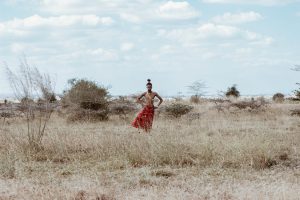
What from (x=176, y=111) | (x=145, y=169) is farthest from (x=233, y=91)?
(x=145, y=169)

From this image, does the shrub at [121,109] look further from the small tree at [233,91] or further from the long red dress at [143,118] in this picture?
the small tree at [233,91]

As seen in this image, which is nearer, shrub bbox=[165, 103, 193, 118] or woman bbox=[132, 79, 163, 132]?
woman bbox=[132, 79, 163, 132]

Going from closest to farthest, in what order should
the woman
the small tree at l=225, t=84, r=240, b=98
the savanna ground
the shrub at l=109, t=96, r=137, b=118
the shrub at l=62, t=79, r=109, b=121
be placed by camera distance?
the savanna ground, the woman, the shrub at l=62, t=79, r=109, b=121, the shrub at l=109, t=96, r=137, b=118, the small tree at l=225, t=84, r=240, b=98

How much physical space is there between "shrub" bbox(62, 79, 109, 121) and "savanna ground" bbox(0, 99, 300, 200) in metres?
11.7

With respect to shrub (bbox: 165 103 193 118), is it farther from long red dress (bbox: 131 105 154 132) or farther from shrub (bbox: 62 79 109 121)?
long red dress (bbox: 131 105 154 132)

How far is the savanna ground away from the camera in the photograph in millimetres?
7879

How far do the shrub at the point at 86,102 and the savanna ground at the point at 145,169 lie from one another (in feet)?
38.3

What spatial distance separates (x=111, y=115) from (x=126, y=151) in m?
16.4

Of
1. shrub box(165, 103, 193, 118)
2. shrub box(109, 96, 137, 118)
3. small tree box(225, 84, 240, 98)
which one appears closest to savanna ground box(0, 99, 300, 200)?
shrub box(109, 96, 137, 118)

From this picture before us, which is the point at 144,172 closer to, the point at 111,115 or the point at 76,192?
the point at 76,192

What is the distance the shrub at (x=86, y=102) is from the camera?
25.2 m

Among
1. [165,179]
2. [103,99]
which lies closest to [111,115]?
[103,99]

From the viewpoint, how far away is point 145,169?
32.7 ft

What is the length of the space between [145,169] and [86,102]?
52.2ft
